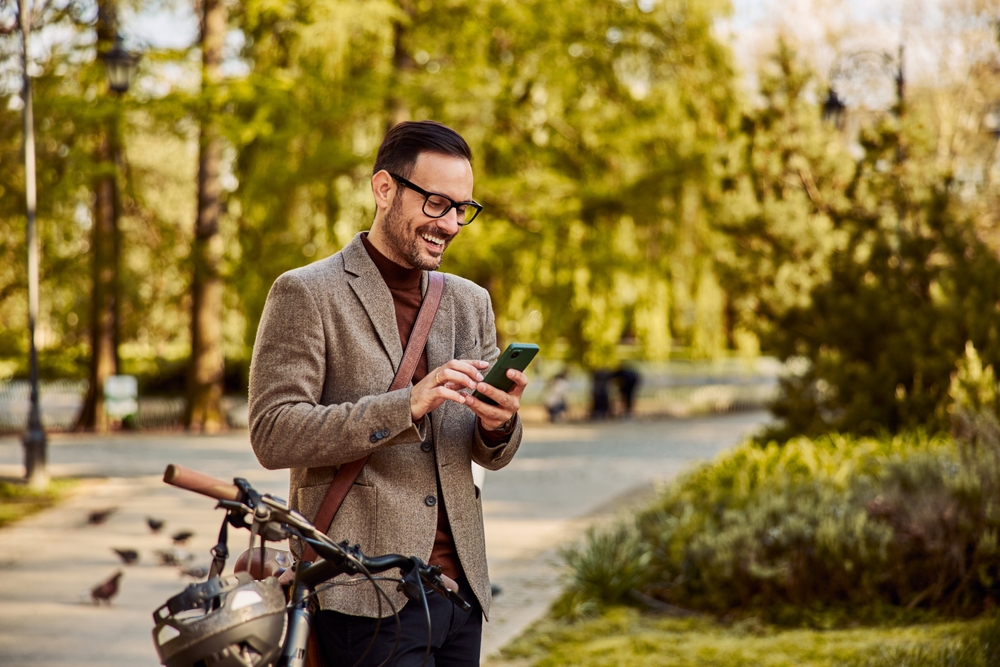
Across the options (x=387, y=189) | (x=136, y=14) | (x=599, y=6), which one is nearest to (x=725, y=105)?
(x=599, y=6)

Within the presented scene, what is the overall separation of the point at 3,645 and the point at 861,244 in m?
8.63

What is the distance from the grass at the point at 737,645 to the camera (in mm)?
4891

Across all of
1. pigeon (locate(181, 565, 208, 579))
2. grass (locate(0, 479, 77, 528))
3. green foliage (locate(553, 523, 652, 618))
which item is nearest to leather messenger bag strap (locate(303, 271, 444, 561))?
pigeon (locate(181, 565, 208, 579))

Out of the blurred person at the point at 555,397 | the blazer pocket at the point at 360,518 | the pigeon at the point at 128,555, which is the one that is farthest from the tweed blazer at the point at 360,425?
the blurred person at the point at 555,397

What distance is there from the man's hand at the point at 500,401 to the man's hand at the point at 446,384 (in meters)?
0.03

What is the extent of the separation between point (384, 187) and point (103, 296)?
20.9 meters

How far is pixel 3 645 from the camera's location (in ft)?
20.9

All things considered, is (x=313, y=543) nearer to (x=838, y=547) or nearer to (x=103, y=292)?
(x=838, y=547)

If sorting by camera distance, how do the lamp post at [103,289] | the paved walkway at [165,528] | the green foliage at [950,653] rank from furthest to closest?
the lamp post at [103,289] < the paved walkway at [165,528] < the green foliage at [950,653]

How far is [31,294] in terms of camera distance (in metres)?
13.1

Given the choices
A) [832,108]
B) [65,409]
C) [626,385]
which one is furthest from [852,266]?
[65,409]

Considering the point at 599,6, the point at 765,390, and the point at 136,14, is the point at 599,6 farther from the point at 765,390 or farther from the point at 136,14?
the point at 765,390

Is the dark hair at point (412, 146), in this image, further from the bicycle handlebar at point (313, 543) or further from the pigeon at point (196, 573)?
the pigeon at point (196, 573)

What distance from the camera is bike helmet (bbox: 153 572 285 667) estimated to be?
176cm
